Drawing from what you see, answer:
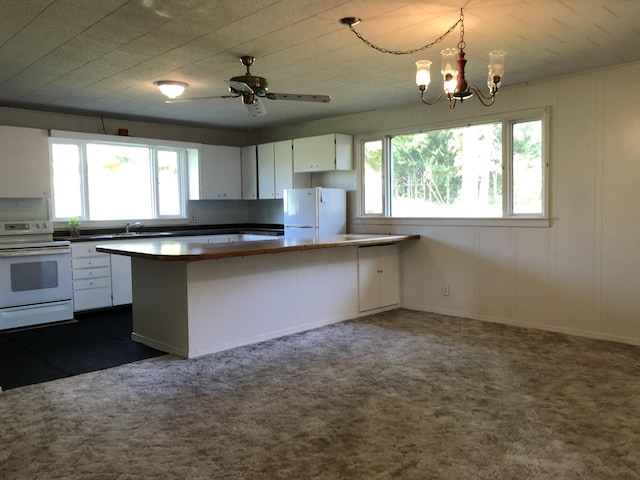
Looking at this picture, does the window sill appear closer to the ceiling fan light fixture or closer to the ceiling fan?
the ceiling fan

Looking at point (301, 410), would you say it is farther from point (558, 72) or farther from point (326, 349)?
point (558, 72)

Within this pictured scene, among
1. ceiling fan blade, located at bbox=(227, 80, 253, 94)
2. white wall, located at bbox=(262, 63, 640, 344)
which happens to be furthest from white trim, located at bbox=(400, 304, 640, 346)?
ceiling fan blade, located at bbox=(227, 80, 253, 94)

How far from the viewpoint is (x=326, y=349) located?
423cm

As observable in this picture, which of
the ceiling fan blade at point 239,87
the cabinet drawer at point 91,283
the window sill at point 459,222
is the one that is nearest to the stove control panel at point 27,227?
the cabinet drawer at point 91,283

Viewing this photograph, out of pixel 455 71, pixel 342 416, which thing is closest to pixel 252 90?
pixel 455 71

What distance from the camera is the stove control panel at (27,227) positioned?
5.21 m

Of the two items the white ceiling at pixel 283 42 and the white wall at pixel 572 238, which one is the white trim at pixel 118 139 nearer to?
the white ceiling at pixel 283 42

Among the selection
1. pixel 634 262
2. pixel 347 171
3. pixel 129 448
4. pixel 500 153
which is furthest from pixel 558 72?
pixel 129 448

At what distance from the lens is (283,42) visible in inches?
140

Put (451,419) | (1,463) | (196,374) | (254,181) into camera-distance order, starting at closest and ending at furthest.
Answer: (1,463)
(451,419)
(196,374)
(254,181)

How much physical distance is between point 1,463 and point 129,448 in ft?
1.83

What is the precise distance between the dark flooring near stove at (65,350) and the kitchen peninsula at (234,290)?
264 mm

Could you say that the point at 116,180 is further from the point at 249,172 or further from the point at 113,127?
the point at 249,172

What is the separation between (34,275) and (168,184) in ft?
7.64
